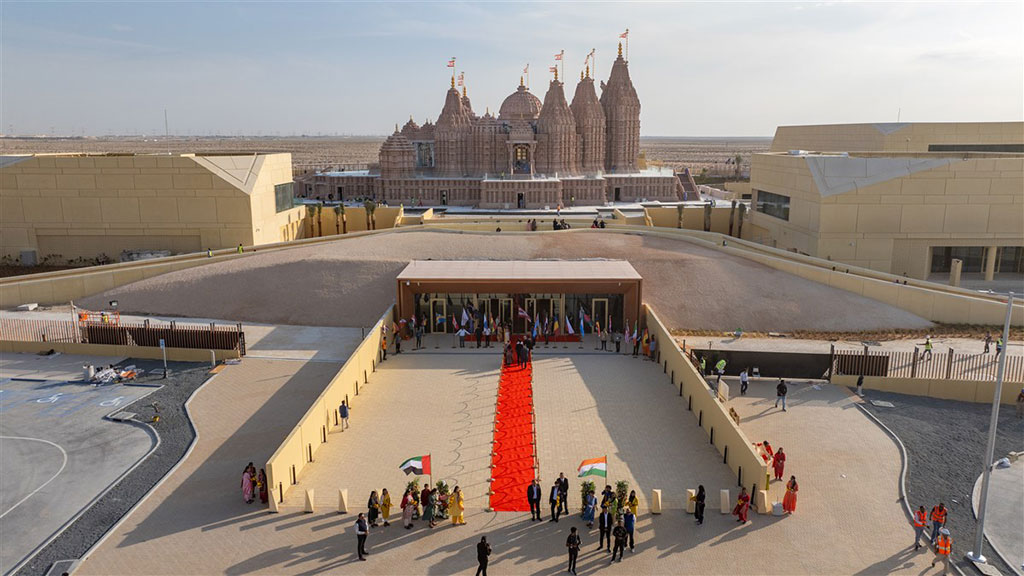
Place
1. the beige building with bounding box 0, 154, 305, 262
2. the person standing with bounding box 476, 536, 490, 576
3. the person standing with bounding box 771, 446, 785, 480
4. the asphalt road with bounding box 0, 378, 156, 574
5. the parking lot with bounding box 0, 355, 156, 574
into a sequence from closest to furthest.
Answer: the person standing with bounding box 476, 536, 490, 576 → the asphalt road with bounding box 0, 378, 156, 574 → the parking lot with bounding box 0, 355, 156, 574 → the person standing with bounding box 771, 446, 785, 480 → the beige building with bounding box 0, 154, 305, 262

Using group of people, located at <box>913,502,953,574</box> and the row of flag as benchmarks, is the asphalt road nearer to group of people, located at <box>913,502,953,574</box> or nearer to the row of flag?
the row of flag

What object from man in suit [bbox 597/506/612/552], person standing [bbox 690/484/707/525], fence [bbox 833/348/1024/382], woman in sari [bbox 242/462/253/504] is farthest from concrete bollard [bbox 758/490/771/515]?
woman in sari [bbox 242/462/253/504]

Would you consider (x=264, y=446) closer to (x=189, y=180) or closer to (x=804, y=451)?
(x=804, y=451)

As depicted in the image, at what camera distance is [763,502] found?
18203 mm

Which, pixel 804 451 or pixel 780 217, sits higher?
pixel 780 217

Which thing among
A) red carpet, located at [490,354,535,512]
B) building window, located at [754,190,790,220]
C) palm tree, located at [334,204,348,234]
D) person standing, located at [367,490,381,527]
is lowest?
red carpet, located at [490,354,535,512]

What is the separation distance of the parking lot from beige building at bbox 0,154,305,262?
20.0 metres

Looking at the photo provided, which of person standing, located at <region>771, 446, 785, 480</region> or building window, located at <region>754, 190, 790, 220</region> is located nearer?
person standing, located at <region>771, 446, 785, 480</region>

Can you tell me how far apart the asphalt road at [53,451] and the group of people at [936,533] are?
843 inches

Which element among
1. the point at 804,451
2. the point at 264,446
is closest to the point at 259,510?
the point at 264,446

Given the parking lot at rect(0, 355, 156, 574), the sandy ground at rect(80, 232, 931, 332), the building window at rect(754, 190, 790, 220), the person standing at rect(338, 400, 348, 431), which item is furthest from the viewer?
the building window at rect(754, 190, 790, 220)

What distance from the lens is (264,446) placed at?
22469 mm

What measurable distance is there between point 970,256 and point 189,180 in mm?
52749

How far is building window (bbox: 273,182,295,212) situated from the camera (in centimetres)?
5541
